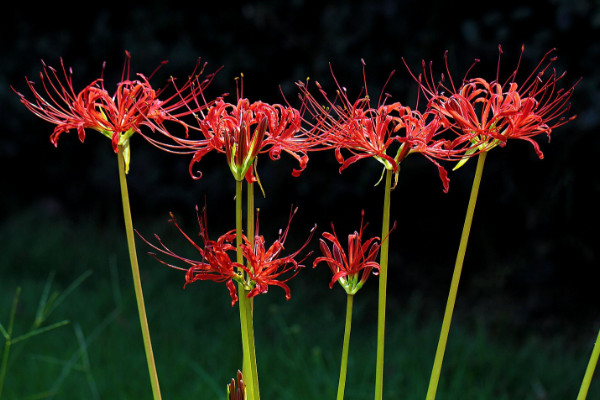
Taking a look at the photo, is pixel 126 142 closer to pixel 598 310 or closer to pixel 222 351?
pixel 222 351

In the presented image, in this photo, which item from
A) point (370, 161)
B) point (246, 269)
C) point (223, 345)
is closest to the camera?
point (246, 269)

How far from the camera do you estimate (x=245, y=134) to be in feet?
3.17

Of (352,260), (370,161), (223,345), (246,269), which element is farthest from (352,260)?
(370,161)

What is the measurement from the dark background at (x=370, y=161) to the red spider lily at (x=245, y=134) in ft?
5.78

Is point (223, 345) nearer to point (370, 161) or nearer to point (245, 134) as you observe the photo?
point (370, 161)

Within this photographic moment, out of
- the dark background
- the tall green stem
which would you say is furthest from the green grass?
the tall green stem

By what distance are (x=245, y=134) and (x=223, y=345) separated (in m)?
1.79

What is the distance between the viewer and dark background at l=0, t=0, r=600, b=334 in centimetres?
272

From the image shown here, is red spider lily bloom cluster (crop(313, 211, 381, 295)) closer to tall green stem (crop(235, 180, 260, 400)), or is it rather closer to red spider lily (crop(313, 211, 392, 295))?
red spider lily (crop(313, 211, 392, 295))

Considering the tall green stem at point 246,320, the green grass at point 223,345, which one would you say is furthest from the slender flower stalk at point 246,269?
the green grass at point 223,345

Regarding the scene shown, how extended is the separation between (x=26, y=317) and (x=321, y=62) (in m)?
1.57

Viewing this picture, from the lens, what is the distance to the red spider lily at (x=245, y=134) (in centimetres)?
97

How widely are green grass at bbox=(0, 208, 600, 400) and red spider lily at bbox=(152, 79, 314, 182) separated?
99 centimetres

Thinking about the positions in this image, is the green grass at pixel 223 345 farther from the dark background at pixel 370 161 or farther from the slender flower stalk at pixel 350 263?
the slender flower stalk at pixel 350 263
